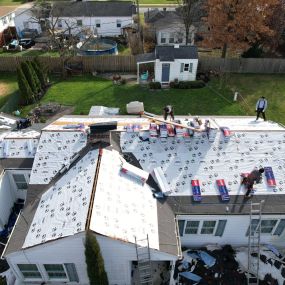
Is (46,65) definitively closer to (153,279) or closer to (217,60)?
(217,60)

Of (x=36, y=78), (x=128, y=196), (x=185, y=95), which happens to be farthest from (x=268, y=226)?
(x=36, y=78)

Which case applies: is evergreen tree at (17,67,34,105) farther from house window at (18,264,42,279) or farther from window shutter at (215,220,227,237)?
window shutter at (215,220,227,237)

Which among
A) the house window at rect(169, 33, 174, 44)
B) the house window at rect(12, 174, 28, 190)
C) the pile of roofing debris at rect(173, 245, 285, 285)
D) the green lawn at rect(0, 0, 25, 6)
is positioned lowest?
the pile of roofing debris at rect(173, 245, 285, 285)

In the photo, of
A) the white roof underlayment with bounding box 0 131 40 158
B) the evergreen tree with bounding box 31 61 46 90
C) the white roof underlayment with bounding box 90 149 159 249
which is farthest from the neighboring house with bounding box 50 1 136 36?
the white roof underlayment with bounding box 90 149 159 249

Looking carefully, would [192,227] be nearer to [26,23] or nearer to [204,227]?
[204,227]

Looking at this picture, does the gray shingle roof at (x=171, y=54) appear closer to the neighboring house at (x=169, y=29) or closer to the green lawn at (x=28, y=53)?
the neighboring house at (x=169, y=29)

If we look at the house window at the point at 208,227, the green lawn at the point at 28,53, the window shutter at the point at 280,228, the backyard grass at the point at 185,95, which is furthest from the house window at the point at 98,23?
the window shutter at the point at 280,228
